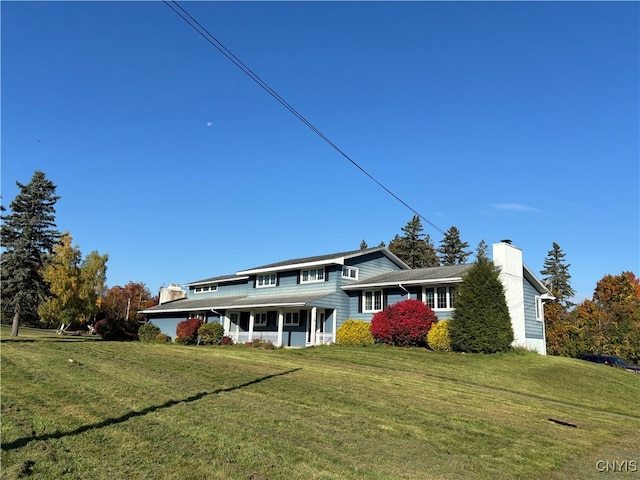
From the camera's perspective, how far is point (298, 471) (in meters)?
5.36

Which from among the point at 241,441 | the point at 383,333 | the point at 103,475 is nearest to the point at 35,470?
the point at 103,475

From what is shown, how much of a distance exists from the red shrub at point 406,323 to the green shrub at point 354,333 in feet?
3.03

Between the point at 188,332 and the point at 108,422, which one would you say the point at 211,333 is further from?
the point at 108,422

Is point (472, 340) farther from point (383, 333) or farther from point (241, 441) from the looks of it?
point (241, 441)

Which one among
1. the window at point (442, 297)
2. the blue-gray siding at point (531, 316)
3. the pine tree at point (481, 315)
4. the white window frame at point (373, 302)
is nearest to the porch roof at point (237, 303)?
the white window frame at point (373, 302)

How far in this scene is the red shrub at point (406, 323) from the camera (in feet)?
84.7

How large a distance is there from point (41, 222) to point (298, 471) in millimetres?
39401

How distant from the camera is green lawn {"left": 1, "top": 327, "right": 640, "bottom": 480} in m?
5.46

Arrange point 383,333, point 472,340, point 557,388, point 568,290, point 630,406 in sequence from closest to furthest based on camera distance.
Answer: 1. point 630,406
2. point 557,388
3. point 472,340
4. point 383,333
5. point 568,290

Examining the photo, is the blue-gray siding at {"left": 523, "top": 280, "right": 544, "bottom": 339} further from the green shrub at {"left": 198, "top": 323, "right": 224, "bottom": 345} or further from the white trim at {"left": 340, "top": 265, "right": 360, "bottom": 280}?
the green shrub at {"left": 198, "top": 323, "right": 224, "bottom": 345}

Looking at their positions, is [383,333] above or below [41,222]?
below

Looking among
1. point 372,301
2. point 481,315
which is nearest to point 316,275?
point 372,301

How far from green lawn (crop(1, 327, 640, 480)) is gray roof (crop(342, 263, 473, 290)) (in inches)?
467

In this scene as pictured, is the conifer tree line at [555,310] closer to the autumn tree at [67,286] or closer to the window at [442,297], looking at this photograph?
the window at [442,297]
